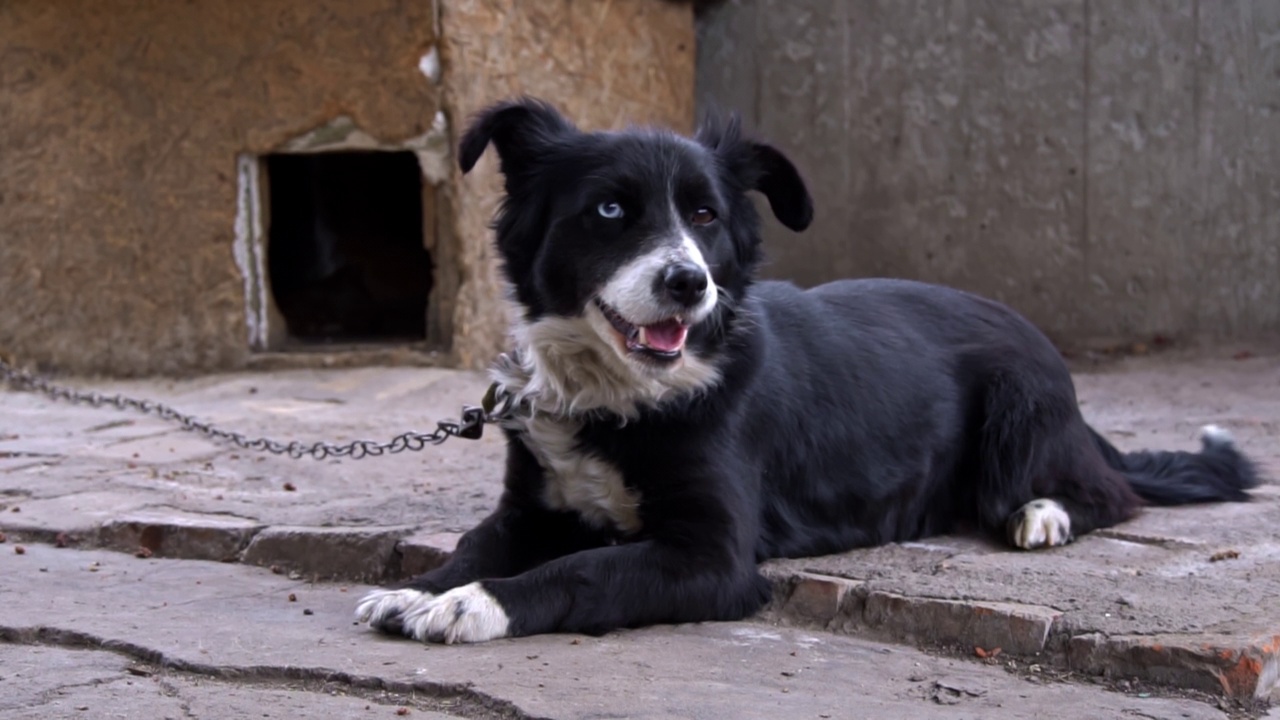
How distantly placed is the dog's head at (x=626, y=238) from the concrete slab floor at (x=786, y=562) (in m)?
0.63

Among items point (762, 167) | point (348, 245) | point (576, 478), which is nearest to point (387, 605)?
point (576, 478)

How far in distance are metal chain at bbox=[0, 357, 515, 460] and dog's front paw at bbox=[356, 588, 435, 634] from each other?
65 cm

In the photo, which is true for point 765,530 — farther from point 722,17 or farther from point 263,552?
point 722,17

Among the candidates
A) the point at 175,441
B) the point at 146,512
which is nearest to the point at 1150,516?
the point at 146,512

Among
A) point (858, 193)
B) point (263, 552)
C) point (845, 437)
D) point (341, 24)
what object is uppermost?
point (341, 24)

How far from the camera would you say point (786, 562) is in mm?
3480

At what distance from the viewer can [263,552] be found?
154 inches

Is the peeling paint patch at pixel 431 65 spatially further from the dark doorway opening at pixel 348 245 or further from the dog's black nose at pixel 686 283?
the dog's black nose at pixel 686 283

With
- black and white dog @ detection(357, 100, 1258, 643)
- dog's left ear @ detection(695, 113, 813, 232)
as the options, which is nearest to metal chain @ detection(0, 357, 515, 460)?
black and white dog @ detection(357, 100, 1258, 643)

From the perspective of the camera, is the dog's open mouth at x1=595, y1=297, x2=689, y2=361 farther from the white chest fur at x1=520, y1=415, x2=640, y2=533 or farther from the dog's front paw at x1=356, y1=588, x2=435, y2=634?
the dog's front paw at x1=356, y1=588, x2=435, y2=634

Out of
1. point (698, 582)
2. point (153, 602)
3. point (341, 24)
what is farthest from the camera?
point (341, 24)

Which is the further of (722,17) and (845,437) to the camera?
(722,17)

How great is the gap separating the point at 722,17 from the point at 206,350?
3720 mm

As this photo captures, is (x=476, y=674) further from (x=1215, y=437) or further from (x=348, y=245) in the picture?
(x=348, y=245)
